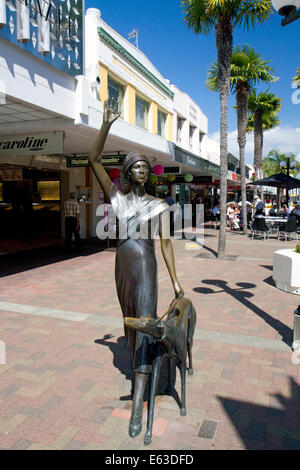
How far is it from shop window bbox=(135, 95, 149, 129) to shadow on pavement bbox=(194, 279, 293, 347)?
964cm

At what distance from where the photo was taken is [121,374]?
361cm

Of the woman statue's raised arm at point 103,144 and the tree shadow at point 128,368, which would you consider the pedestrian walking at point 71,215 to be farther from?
the woman statue's raised arm at point 103,144

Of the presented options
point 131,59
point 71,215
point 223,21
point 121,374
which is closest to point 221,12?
point 223,21

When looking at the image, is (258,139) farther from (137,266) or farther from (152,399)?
(152,399)

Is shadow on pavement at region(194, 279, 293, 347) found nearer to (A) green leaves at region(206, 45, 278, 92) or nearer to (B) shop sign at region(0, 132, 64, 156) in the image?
(B) shop sign at region(0, 132, 64, 156)

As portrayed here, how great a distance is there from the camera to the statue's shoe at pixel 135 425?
2.64 metres

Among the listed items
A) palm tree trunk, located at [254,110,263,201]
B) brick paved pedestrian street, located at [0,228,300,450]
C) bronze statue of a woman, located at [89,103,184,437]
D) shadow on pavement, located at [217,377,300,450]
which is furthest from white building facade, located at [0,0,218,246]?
palm tree trunk, located at [254,110,263,201]

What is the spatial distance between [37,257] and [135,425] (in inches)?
333

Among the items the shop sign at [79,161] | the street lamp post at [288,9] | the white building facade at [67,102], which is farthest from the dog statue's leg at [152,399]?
the shop sign at [79,161]

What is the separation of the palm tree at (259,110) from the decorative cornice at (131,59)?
335 inches

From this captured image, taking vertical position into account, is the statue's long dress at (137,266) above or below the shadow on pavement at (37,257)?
above

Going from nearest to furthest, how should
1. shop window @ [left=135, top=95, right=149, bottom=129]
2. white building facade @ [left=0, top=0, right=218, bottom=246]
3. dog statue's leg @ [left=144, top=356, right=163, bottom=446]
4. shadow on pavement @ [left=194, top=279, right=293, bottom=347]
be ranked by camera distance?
dog statue's leg @ [left=144, top=356, right=163, bottom=446] → shadow on pavement @ [left=194, top=279, right=293, bottom=347] → white building facade @ [left=0, top=0, right=218, bottom=246] → shop window @ [left=135, top=95, right=149, bottom=129]

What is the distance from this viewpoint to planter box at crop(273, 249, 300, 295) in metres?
6.80

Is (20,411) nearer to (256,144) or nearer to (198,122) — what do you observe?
(198,122)
